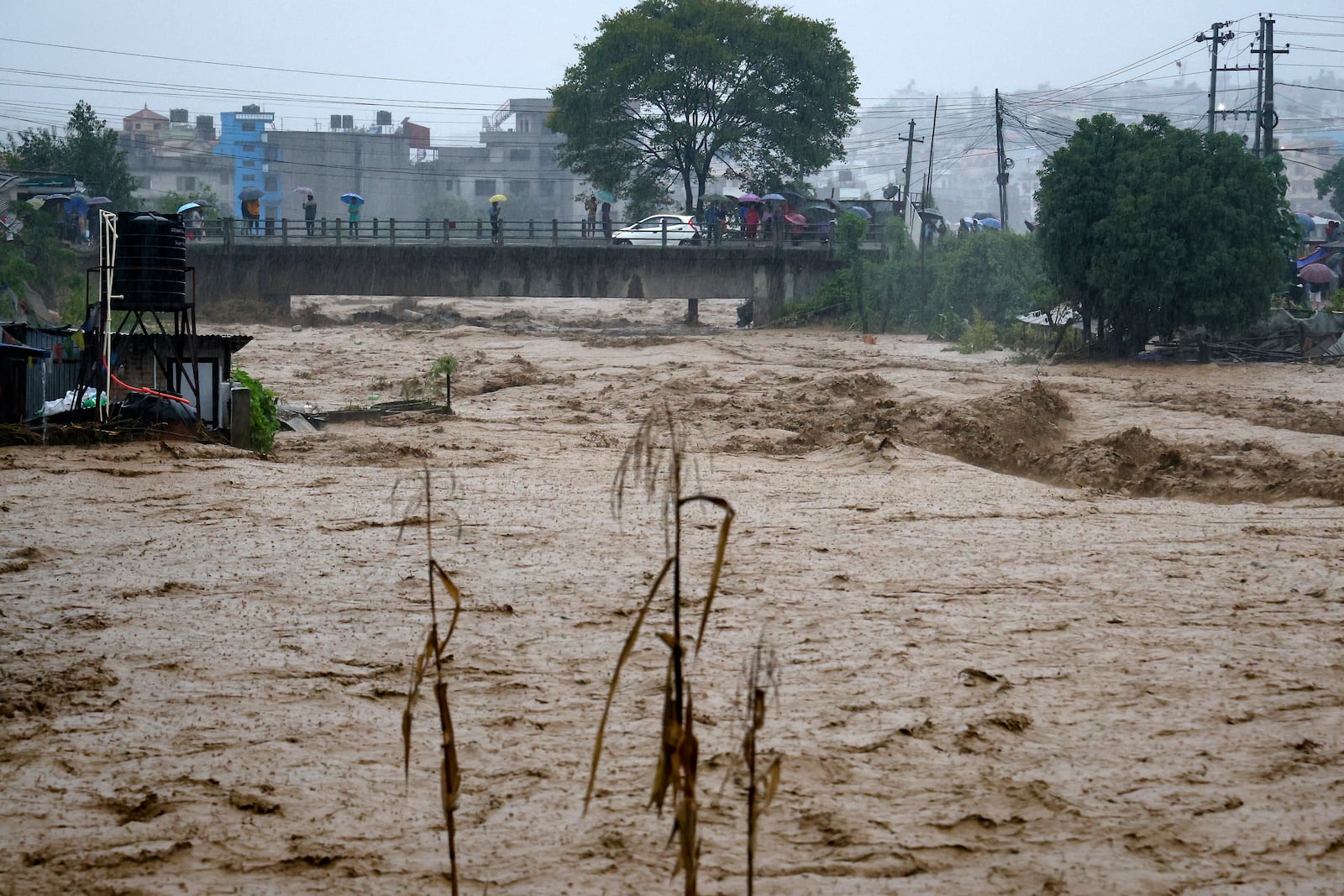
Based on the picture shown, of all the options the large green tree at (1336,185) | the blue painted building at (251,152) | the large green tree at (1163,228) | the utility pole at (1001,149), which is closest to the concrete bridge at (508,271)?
the large green tree at (1163,228)

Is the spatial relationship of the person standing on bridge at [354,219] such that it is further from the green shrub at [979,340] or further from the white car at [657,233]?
the green shrub at [979,340]

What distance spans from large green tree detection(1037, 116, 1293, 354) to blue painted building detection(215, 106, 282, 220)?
61.5m

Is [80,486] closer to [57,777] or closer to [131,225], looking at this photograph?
[131,225]

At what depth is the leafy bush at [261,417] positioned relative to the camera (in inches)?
540

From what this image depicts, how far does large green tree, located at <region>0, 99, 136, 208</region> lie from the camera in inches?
1836

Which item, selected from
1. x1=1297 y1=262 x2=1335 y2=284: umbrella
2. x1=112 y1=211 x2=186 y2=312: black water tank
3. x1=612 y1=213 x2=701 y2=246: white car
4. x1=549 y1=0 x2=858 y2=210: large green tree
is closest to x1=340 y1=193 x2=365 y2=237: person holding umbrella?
x1=612 y1=213 x2=701 y2=246: white car

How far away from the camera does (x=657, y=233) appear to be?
40344mm

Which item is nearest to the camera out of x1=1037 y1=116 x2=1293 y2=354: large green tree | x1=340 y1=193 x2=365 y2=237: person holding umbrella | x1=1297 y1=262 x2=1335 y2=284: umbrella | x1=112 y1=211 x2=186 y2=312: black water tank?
x1=112 y1=211 x2=186 y2=312: black water tank

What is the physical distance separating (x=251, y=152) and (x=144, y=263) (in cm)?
7431

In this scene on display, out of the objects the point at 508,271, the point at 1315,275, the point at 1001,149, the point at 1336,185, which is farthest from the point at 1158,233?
the point at 1336,185

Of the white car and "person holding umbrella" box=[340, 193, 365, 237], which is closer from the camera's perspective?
"person holding umbrella" box=[340, 193, 365, 237]

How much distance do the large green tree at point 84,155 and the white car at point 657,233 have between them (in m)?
19.4

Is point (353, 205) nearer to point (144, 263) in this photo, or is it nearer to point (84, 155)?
point (84, 155)

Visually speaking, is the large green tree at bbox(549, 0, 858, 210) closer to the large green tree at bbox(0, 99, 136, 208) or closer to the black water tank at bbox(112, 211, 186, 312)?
the large green tree at bbox(0, 99, 136, 208)
